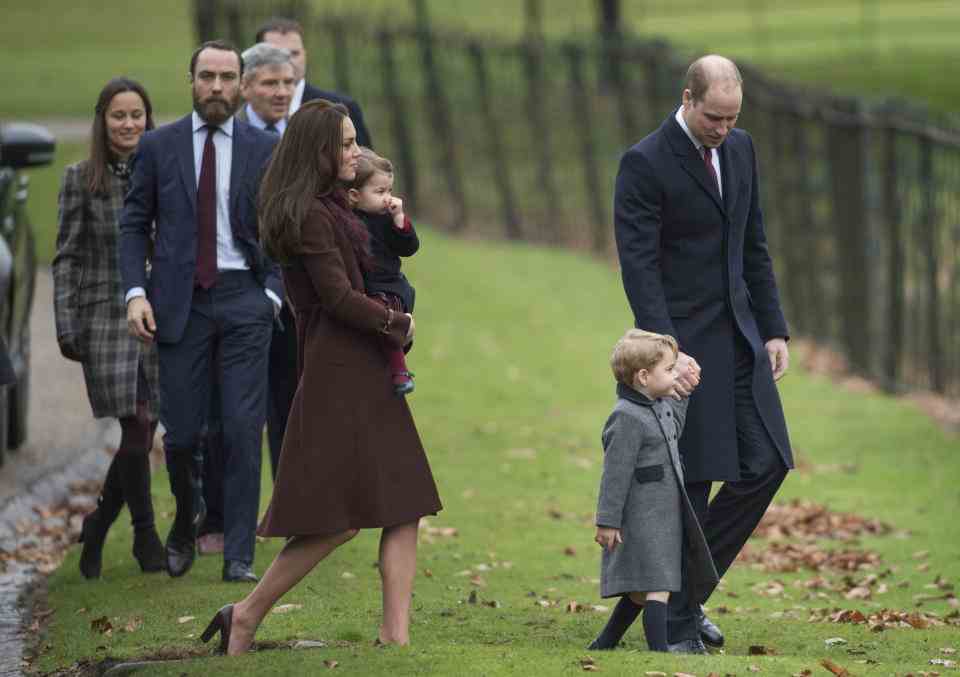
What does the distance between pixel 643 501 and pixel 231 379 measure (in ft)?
7.15

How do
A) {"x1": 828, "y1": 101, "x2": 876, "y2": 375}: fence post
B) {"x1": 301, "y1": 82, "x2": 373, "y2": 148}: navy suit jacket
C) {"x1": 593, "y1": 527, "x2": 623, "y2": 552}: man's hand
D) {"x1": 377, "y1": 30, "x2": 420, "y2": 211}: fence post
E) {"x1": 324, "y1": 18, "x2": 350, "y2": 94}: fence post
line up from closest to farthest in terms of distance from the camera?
1. {"x1": 593, "y1": 527, "x2": 623, "y2": 552}: man's hand
2. {"x1": 301, "y1": 82, "x2": 373, "y2": 148}: navy suit jacket
3. {"x1": 828, "y1": 101, "x2": 876, "y2": 375}: fence post
4. {"x1": 377, "y1": 30, "x2": 420, "y2": 211}: fence post
5. {"x1": 324, "y1": 18, "x2": 350, "y2": 94}: fence post

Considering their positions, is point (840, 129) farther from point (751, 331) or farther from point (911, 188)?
point (751, 331)

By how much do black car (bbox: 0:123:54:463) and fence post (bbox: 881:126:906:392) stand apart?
7.21 meters

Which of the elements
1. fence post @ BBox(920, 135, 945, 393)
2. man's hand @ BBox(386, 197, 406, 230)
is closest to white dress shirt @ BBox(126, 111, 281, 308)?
man's hand @ BBox(386, 197, 406, 230)

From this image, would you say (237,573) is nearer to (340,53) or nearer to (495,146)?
(495,146)

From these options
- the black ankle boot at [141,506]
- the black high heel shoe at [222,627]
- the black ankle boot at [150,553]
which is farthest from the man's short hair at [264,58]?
the black high heel shoe at [222,627]

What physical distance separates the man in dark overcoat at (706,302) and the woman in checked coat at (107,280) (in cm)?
244

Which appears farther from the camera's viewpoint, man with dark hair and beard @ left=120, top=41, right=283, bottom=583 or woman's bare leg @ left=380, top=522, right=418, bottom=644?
man with dark hair and beard @ left=120, top=41, right=283, bottom=583

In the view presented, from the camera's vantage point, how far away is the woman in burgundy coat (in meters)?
6.59

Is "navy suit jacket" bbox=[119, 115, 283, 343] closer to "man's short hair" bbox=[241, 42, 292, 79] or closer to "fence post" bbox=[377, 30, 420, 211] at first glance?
"man's short hair" bbox=[241, 42, 292, 79]

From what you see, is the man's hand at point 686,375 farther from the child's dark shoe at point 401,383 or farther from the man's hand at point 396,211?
the man's hand at point 396,211

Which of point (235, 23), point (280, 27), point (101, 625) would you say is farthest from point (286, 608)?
point (235, 23)

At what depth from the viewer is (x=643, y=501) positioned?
686 cm

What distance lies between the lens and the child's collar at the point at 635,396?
686cm
